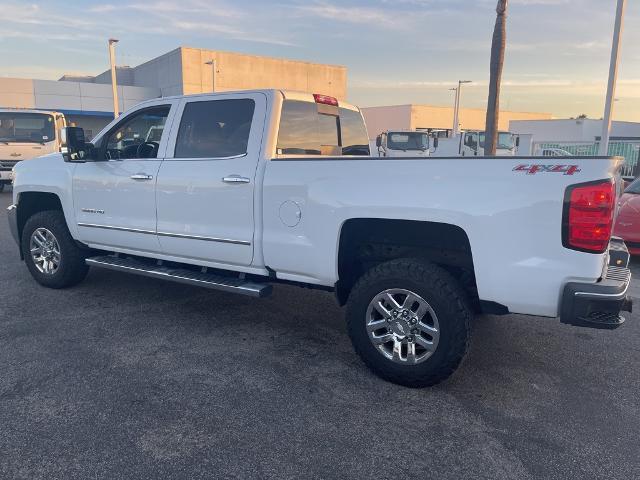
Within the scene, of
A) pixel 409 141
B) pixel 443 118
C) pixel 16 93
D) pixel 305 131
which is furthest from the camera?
pixel 443 118

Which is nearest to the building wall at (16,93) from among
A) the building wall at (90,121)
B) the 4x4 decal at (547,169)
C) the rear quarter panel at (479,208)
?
the building wall at (90,121)

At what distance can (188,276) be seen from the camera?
4484mm

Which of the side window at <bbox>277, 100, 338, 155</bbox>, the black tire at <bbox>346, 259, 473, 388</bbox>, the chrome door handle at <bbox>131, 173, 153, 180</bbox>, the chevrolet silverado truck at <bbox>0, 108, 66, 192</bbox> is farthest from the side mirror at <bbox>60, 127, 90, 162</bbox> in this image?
the chevrolet silverado truck at <bbox>0, 108, 66, 192</bbox>

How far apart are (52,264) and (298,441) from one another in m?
4.12

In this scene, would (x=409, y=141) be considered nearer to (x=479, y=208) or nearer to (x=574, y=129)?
(x=479, y=208)

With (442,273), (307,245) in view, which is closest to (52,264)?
(307,245)

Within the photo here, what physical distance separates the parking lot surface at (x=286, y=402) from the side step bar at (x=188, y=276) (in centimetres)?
47

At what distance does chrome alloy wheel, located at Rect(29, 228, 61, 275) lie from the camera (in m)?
5.64

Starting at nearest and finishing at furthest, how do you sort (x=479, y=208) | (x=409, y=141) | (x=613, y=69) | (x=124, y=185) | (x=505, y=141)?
(x=479, y=208), (x=124, y=185), (x=613, y=69), (x=409, y=141), (x=505, y=141)

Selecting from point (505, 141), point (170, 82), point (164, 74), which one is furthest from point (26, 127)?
point (164, 74)

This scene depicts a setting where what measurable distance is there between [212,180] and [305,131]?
998 mm

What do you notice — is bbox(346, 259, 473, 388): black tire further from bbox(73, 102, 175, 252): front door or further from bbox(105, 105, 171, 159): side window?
bbox(105, 105, 171, 159): side window

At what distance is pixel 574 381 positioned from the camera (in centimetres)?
367

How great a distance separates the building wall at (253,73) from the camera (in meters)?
43.3
